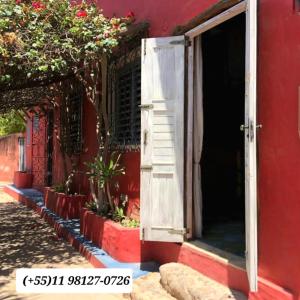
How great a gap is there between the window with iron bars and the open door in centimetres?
279

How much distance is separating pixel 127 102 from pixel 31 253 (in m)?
2.59

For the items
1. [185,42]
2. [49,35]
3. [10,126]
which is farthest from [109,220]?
[10,126]

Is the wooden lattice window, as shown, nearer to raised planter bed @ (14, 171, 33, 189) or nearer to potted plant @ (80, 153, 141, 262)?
potted plant @ (80, 153, 141, 262)

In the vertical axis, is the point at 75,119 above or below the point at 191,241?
above

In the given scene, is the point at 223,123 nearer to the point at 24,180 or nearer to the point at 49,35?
the point at 49,35

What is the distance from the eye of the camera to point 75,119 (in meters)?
9.54

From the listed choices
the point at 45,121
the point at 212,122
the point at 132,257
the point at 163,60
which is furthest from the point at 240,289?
the point at 45,121

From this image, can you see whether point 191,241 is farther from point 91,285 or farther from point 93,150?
point 93,150

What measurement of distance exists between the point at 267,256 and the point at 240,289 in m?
0.47

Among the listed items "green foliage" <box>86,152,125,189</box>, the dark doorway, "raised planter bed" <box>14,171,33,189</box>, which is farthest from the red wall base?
"raised planter bed" <box>14,171,33,189</box>

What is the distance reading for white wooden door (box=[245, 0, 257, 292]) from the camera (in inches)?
132

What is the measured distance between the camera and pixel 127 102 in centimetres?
664

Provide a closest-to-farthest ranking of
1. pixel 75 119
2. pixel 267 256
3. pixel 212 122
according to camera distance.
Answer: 1. pixel 267 256
2. pixel 212 122
3. pixel 75 119

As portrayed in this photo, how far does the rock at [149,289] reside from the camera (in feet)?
13.9
